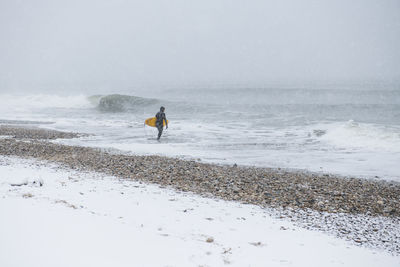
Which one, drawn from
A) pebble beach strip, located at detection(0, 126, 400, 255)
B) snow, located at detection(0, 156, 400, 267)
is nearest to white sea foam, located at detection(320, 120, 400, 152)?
pebble beach strip, located at detection(0, 126, 400, 255)

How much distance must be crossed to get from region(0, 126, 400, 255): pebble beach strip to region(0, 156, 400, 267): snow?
0.67 meters

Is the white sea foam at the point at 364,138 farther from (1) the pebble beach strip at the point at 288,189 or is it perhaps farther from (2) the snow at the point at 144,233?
(2) the snow at the point at 144,233

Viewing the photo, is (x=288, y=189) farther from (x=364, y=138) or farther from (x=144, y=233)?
(x=364, y=138)

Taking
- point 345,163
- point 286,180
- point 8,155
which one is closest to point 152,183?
point 286,180

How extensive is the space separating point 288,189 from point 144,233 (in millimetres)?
5063

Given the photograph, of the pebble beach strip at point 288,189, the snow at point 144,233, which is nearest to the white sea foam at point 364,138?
the pebble beach strip at point 288,189

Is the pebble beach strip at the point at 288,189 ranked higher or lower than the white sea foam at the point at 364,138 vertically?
lower

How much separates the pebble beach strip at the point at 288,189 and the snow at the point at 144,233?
0.67 metres

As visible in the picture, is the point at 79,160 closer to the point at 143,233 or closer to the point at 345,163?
the point at 143,233

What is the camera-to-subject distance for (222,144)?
17.1m

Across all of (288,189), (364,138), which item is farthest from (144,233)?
(364,138)

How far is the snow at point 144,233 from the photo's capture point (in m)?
3.52

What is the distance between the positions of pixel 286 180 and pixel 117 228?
6.36m

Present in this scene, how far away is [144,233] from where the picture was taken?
449 cm
